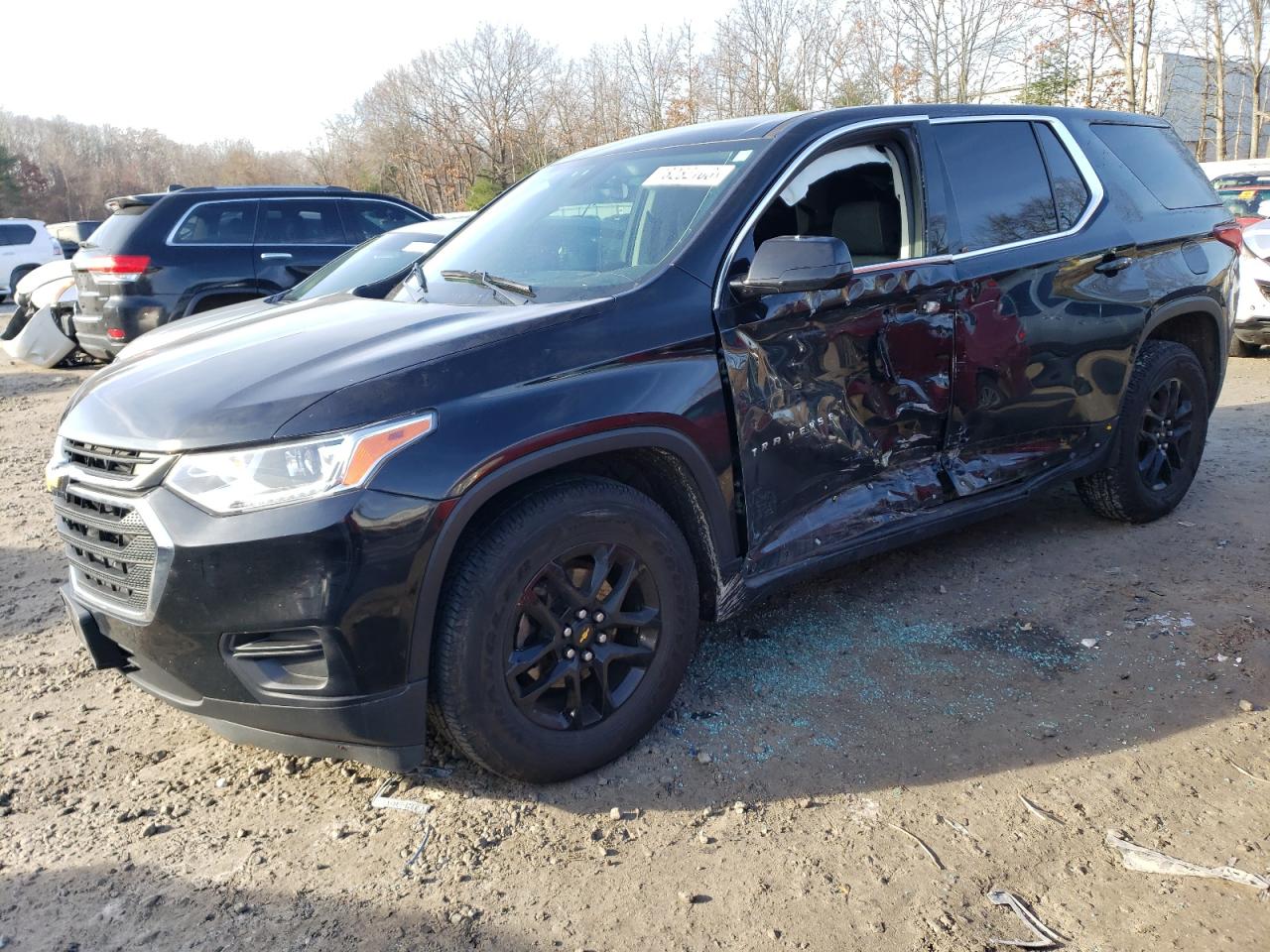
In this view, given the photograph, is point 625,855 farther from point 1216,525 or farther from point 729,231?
point 1216,525

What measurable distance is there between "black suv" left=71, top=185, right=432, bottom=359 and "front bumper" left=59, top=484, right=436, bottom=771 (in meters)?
6.71

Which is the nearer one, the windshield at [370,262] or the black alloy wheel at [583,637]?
the black alloy wheel at [583,637]

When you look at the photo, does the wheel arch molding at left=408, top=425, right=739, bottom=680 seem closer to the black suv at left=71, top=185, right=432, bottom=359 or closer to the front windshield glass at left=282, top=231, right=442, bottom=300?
the front windshield glass at left=282, top=231, right=442, bottom=300

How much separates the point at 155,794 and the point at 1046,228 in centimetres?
384

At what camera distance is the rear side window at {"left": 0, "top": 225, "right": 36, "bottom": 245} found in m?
20.0

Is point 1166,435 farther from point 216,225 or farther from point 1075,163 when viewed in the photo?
point 216,225

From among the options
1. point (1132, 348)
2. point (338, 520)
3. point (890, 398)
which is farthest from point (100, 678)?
point (1132, 348)

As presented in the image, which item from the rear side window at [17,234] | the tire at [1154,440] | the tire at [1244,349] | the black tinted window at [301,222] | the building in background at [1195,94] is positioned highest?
the building in background at [1195,94]

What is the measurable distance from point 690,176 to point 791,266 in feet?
2.20

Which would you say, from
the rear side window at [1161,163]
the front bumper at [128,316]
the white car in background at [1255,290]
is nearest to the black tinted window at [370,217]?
the front bumper at [128,316]

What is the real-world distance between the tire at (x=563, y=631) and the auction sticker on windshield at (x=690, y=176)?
117 centimetres

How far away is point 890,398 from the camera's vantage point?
11.1 ft

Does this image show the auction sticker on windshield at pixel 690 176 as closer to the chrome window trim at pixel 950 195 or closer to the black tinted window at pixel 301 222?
the chrome window trim at pixel 950 195

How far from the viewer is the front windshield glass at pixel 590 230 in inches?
121
